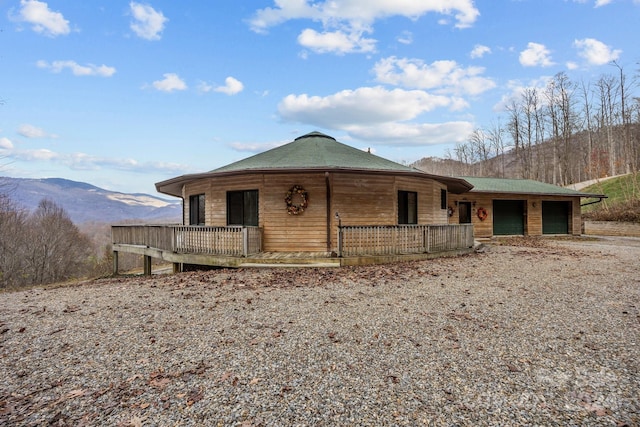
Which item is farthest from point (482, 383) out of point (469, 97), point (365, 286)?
point (469, 97)

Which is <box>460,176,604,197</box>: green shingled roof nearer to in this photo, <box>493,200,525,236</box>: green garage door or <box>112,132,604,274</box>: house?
<box>493,200,525,236</box>: green garage door

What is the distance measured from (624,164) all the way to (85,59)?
55.9 meters

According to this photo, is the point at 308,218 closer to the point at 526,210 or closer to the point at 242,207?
the point at 242,207

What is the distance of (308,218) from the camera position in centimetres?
1082

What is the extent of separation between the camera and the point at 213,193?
11.9 meters

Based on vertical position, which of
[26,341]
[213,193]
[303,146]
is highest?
[303,146]

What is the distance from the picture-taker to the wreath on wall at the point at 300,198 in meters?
10.7

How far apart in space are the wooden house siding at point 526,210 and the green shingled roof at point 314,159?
8.35 metres

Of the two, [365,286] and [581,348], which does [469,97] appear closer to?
[365,286]

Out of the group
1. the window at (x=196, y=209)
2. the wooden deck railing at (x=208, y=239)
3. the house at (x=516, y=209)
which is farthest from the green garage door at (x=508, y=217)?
the window at (x=196, y=209)

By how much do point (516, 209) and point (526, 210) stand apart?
22.2 inches

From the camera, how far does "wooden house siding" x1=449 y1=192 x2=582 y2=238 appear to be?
19.5 metres

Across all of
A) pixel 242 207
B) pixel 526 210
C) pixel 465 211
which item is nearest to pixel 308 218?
pixel 242 207

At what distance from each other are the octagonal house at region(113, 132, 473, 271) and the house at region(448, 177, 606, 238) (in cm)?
781
